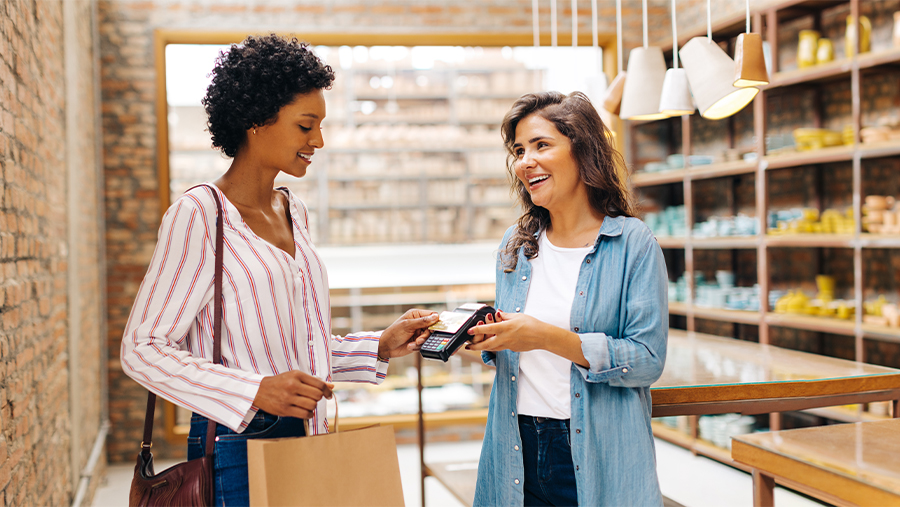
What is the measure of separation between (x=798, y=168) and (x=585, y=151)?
12.6ft

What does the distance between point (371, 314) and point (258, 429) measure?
14.5ft

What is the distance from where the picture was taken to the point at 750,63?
99.3 inches

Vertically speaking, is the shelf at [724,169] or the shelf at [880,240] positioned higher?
the shelf at [724,169]

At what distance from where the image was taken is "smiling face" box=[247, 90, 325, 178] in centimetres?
150

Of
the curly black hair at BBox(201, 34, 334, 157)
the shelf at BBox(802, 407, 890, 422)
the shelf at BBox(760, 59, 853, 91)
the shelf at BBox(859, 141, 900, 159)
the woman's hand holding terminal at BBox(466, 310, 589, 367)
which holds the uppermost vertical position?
the shelf at BBox(760, 59, 853, 91)

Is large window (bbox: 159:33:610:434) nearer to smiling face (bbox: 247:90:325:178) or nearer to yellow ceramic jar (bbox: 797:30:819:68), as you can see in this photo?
yellow ceramic jar (bbox: 797:30:819:68)

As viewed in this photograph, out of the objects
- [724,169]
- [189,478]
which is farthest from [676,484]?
[189,478]

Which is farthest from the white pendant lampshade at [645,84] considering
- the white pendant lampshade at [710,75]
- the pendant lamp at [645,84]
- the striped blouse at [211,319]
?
the striped blouse at [211,319]

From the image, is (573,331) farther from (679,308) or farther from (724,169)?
(679,308)

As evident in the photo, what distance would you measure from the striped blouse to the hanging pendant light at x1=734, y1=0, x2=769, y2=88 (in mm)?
1843

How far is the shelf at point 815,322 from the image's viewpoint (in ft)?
13.0

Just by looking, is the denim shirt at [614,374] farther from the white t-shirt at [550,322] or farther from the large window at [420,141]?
the large window at [420,141]

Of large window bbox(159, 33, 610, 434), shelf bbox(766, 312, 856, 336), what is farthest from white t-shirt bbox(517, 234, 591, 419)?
large window bbox(159, 33, 610, 434)

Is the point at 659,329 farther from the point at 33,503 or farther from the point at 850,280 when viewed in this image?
the point at 850,280
